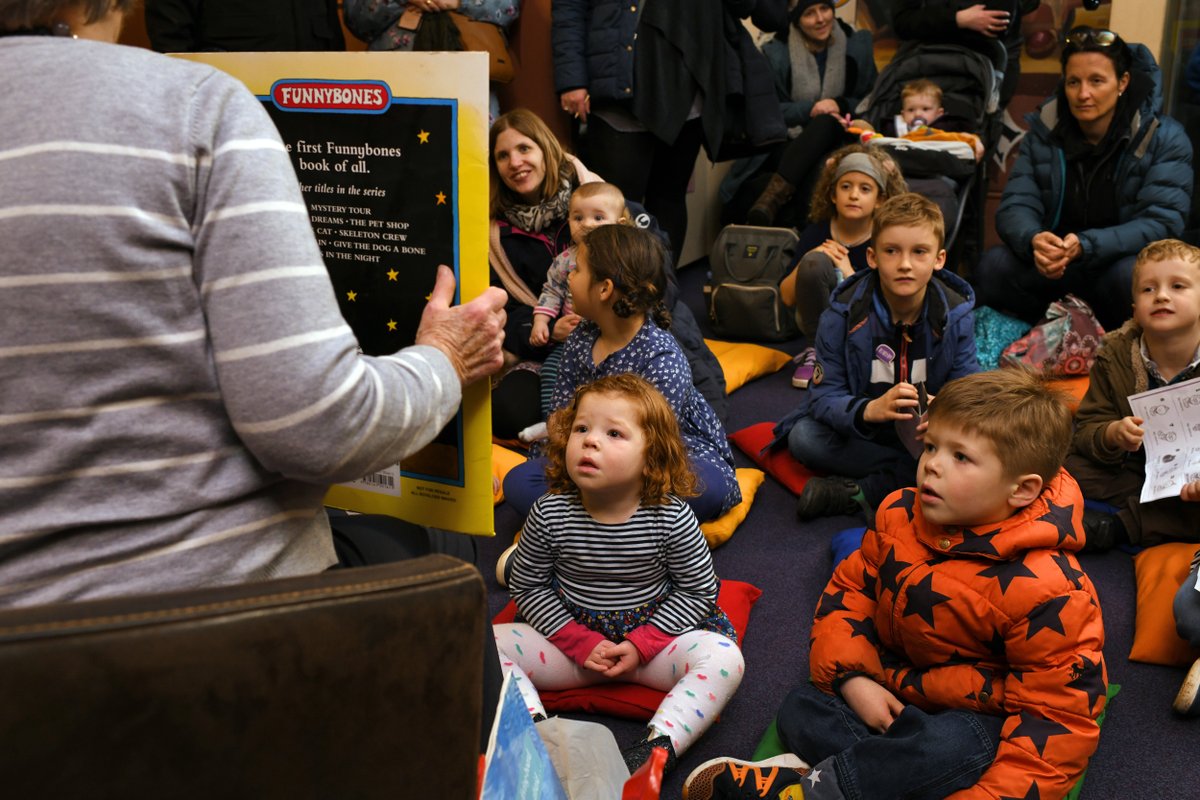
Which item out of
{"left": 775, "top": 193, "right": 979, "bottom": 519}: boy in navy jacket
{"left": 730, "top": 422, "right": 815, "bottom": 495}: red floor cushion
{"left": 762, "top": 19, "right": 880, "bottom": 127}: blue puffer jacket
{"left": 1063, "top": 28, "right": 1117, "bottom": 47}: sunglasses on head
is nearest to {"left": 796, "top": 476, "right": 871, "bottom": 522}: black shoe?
{"left": 775, "top": 193, "right": 979, "bottom": 519}: boy in navy jacket

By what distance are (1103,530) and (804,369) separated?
1.42 m

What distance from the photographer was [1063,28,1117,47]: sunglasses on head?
359 centimetres

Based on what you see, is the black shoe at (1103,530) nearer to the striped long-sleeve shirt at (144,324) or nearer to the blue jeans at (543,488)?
the blue jeans at (543,488)

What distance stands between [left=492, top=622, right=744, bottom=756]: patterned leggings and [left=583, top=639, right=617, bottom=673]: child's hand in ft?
0.19

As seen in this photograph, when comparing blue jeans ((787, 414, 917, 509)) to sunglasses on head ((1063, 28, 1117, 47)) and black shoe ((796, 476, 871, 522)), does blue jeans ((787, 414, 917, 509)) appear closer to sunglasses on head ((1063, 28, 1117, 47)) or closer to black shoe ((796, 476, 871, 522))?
black shoe ((796, 476, 871, 522))

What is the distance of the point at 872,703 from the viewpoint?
1.84 m

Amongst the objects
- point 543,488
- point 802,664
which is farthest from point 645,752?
point 543,488

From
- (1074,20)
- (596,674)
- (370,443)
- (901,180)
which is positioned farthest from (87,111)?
(1074,20)

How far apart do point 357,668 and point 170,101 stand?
1.91 feet

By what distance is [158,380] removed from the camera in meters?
1.05

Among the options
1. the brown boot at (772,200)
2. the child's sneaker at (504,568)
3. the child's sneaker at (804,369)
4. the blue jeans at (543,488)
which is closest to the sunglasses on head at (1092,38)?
the child's sneaker at (804,369)

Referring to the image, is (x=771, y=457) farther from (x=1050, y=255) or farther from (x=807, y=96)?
(x=807, y=96)

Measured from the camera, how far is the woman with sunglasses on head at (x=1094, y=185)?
143 inches

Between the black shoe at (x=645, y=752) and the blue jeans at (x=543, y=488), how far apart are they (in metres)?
0.84
